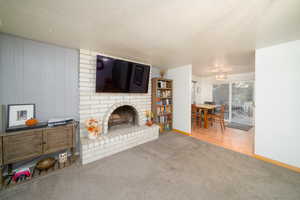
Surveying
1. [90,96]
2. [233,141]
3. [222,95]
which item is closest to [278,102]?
[233,141]

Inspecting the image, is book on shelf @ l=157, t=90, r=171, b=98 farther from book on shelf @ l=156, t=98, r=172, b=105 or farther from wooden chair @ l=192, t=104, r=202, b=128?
wooden chair @ l=192, t=104, r=202, b=128

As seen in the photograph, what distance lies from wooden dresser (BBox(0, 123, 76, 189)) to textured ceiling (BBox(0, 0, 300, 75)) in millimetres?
1540

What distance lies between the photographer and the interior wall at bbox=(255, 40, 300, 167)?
180 cm

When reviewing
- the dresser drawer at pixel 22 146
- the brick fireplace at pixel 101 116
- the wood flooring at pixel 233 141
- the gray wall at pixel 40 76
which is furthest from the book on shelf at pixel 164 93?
the dresser drawer at pixel 22 146

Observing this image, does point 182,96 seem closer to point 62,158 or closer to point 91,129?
point 91,129

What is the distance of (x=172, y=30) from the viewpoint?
5.00 feet

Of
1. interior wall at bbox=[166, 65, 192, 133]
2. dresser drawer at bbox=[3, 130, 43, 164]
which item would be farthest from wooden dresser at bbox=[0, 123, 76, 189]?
interior wall at bbox=[166, 65, 192, 133]

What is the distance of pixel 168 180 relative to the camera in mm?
1536

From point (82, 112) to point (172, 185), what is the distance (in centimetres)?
216

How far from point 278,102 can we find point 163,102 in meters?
2.63

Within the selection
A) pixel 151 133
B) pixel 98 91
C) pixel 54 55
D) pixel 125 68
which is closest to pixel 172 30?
pixel 125 68

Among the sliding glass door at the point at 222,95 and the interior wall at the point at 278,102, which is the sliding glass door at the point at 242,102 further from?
the interior wall at the point at 278,102

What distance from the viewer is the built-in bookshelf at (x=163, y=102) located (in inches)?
133

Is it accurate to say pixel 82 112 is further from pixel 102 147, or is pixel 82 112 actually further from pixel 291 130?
pixel 291 130
